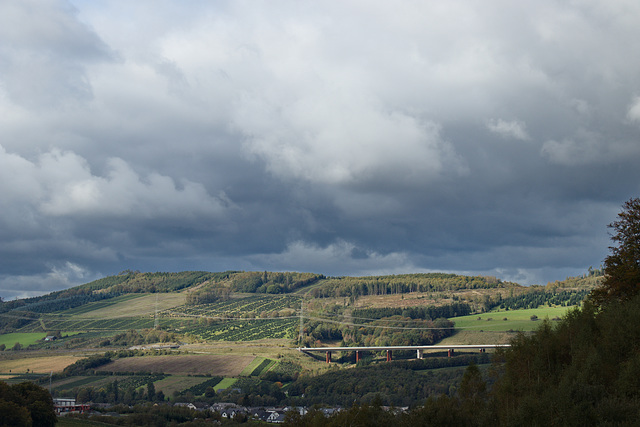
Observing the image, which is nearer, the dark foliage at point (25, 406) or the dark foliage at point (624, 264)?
the dark foliage at point (624, 264)

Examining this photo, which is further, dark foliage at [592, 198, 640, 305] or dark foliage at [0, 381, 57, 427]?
dark foliage at [0, 381, 57, 427]

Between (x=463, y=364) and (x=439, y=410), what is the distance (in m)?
131

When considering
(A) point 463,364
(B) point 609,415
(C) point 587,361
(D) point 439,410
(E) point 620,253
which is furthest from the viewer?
(A) point 463,364

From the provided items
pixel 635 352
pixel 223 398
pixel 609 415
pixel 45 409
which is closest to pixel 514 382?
pixel 635 352

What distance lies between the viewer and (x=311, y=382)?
19338cm

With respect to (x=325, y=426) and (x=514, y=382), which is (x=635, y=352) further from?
(x=325, y=426)

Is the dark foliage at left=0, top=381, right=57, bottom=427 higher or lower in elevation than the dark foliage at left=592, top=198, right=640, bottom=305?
lower

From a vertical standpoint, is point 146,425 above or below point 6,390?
→ below

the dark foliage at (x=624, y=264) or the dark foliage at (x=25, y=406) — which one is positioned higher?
the dark foliage at (x=624, y=264)

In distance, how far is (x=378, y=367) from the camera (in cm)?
19900

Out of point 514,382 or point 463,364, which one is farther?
point 463,364

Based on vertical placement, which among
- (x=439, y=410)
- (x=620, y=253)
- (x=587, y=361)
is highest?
(x=620, y=253)

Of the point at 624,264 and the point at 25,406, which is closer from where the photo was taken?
the point at 624,264

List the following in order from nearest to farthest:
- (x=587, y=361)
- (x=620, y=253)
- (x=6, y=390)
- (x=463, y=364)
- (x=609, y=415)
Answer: (x=609, y=415)
(x=587, y=361)
(x=620, y=253)
(x=6, y=390)
(x=463, y=364)
